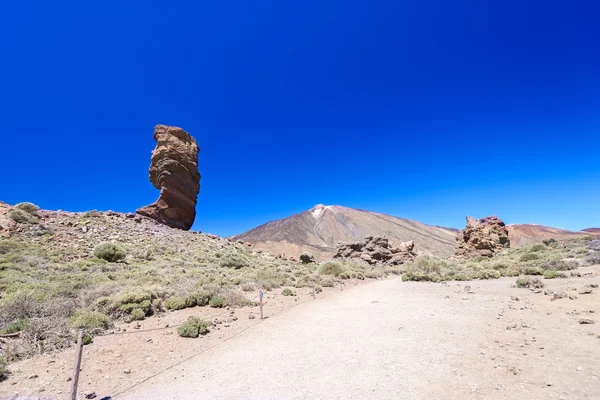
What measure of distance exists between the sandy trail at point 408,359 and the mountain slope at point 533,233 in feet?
317

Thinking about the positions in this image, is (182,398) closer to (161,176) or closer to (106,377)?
(106,377)

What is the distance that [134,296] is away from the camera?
10.3 metres

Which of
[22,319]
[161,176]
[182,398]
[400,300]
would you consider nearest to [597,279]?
[400,300]

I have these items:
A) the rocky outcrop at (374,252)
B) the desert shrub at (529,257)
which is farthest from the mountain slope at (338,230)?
the desert shrub at (529,257)

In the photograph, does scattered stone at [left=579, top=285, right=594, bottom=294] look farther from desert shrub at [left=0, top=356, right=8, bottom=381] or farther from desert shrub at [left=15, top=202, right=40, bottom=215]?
desert shrub at [left=15, top=202, right=40, bottom=215]

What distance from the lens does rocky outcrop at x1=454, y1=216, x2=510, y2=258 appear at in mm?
33031

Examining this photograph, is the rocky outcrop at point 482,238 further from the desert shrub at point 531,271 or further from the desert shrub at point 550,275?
the desert shrub at point 550,275

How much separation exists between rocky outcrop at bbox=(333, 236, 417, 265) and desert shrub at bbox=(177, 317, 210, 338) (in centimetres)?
2708

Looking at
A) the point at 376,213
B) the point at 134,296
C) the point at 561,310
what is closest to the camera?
the point at 561,310

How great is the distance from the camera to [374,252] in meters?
34.8

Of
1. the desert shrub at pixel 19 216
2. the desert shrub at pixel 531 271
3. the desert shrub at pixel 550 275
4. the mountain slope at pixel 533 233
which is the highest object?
the mountain slope at pixel 533 233

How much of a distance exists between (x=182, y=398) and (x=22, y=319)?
6.05 metres

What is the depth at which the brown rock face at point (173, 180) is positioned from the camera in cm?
3044

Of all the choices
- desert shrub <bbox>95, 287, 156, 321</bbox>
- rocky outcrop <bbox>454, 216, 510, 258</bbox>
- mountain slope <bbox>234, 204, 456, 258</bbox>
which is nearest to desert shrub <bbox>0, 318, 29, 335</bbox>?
desert shrub <bbox>95, 287, 156, 321</bbox>
